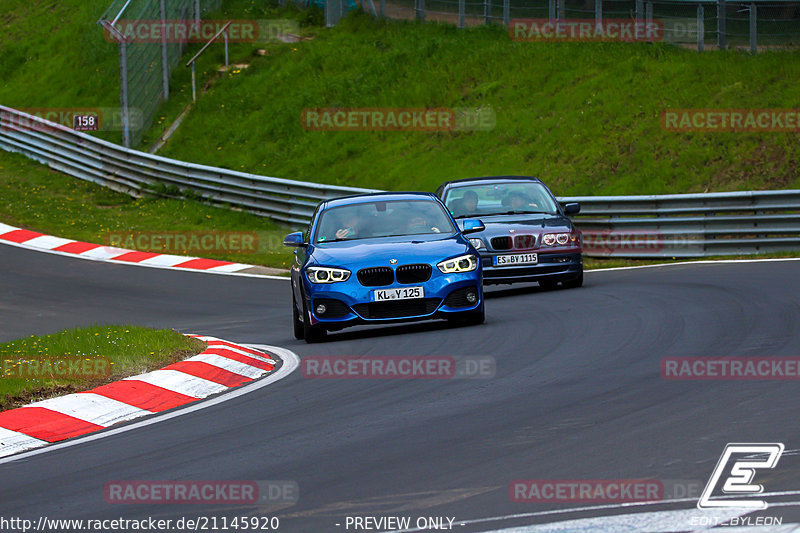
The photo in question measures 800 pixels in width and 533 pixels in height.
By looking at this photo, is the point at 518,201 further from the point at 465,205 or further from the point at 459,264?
the point at 459,264

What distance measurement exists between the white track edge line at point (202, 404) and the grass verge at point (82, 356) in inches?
31.6

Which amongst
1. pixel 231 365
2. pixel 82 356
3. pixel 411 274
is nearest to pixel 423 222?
pixel 411 274

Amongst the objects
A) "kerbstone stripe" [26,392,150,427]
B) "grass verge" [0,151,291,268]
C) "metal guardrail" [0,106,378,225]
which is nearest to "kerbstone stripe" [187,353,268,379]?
"kerbstone stripe" [26,392,150,427]

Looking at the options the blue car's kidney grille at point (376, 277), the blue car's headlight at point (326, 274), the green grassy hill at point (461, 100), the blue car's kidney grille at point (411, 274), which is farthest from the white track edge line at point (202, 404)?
the green grassy hill at point (461, 100)

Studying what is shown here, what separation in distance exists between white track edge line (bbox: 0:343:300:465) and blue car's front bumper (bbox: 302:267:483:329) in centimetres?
58

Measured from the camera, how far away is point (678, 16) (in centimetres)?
2745

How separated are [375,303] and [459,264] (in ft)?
3.06

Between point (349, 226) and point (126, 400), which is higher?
point (349, 226)

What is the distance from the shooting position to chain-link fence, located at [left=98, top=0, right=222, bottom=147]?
30.2m

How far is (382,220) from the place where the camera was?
12.9 metres

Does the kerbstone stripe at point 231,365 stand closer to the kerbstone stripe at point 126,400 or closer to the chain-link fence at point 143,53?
the kerbstone stripe at point 126,400

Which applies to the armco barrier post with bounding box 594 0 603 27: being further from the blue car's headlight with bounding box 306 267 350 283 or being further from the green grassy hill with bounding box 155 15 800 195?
the blue car's headlight with bounding box 306 267 350 283

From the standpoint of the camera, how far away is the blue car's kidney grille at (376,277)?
11719 millimetres

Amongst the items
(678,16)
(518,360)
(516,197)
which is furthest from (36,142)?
(518,360)
